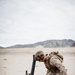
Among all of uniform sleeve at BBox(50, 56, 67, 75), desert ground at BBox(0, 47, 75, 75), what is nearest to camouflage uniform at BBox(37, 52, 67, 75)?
uniform sleeve at BBox(50, 56, 67, 75)

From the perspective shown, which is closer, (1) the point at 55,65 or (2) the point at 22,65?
(1) the point at 55,65

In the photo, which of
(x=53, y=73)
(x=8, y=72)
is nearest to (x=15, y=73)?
(x=8, y=72)

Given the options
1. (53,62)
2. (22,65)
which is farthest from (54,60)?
(22,65)

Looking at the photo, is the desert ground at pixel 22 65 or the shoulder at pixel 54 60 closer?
the shoulder at pixel 54 60

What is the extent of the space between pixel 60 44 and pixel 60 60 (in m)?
24.3

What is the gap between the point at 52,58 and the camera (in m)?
2.10

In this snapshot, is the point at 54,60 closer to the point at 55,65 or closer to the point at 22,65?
the point at 55,65

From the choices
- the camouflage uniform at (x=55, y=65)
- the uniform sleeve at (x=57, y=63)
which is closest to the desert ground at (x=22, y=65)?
the camouflage uniform at (x=55, y=65)

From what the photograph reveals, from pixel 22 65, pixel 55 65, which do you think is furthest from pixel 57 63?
pixel 22 65

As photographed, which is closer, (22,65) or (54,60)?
(54,60)

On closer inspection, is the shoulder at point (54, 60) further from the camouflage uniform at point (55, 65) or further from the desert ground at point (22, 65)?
the desert ground at point (22, 65)

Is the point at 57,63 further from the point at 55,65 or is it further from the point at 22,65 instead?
the point at 22,65

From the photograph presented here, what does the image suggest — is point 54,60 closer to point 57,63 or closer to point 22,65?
point 57,63

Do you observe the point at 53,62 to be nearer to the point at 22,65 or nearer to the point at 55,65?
the point at 55,65
